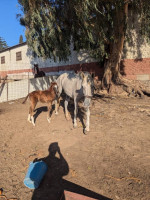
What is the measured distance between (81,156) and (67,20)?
8311 millimetres

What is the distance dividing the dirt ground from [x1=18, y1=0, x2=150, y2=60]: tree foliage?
495 centimetres

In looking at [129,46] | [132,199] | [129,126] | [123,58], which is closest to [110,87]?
[123,58]

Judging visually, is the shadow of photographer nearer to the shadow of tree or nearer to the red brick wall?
the shadow of tree

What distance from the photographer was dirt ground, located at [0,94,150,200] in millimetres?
2994

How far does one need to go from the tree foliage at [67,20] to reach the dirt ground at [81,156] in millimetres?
4947

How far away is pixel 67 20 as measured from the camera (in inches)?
356

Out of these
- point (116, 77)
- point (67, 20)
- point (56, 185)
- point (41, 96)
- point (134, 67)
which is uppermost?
point (67, 20)

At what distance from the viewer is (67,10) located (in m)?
8.27

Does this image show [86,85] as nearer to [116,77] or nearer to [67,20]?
[67,20]

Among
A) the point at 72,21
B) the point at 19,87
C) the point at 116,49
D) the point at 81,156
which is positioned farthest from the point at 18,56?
the point at 81,156

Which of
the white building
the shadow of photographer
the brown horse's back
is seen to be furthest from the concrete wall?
the shadow of photographer

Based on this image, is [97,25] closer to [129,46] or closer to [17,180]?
[129,46]

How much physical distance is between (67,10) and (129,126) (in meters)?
7.21

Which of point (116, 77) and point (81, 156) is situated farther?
point (116, 77)
